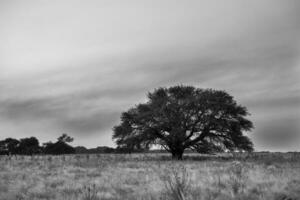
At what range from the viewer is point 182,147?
1137 inches

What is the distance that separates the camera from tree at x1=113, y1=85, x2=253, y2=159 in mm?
27438

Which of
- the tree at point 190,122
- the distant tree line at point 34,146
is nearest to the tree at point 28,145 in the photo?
the distant tree line at point 34,146

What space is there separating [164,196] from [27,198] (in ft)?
11.6

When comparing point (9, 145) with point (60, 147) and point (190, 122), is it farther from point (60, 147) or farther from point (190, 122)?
point (190, 122)

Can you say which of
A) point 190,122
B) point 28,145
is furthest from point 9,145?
point 190,122

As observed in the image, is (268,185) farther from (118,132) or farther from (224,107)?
(118,132)

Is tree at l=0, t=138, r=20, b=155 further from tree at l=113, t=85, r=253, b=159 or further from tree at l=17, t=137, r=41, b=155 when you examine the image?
tree at l=113, t=85, r=253, b=159

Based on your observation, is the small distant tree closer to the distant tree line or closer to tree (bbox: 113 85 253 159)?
the distant tree line

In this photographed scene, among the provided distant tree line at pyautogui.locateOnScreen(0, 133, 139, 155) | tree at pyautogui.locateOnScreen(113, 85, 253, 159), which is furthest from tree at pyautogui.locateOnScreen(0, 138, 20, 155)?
→ tree at pyautogui.locateOnScreen(113, 85, 253, 159)

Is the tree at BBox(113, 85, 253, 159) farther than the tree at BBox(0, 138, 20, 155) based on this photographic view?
No

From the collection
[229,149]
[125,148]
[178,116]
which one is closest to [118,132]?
[125,148]

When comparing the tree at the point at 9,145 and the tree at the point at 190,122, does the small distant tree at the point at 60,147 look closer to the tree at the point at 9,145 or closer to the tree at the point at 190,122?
the tree at the point at 9,145

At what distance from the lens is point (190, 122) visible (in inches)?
1105

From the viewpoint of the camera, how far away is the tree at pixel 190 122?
27438 millimetres
